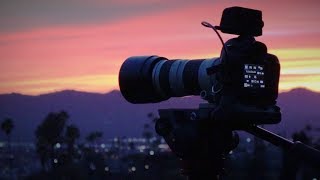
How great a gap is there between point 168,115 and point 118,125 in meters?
166

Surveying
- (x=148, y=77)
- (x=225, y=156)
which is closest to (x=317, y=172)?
(x=225, y=156)

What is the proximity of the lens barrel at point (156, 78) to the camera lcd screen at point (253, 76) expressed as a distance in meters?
0.44

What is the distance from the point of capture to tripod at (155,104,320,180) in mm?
4195

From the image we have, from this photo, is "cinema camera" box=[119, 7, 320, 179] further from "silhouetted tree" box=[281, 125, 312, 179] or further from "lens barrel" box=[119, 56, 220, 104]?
"silhouetted tree" box=[281, 125, 312, 179]

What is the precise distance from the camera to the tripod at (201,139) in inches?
165

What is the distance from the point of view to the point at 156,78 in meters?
4.69

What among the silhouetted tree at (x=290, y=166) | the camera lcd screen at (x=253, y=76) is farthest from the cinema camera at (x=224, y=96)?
the silhouetted tree at (x=290, y=166)

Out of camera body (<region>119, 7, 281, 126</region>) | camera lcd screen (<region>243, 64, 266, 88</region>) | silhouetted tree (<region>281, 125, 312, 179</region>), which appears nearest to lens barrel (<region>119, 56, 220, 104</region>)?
camera body (<region>119, 7, 281, 126</region>)

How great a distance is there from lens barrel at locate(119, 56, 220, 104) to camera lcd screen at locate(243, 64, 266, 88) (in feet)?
1.44

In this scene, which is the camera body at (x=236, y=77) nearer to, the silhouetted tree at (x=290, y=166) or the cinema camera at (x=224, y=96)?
the cinema camera at (x=224, y=96)

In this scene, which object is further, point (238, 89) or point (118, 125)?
point (118, 125)

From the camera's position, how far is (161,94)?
15.5ft

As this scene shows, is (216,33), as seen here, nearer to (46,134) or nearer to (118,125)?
(46,134)

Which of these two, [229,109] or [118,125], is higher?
[229,109]
